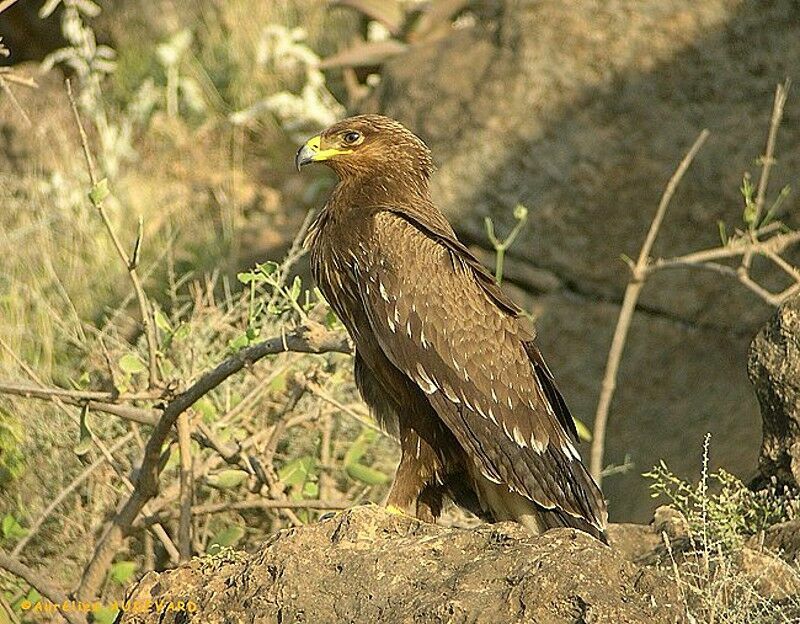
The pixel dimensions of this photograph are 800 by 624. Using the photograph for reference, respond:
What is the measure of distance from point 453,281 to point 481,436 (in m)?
0.52

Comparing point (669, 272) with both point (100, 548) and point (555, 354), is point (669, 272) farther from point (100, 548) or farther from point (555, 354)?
point (100, 548)

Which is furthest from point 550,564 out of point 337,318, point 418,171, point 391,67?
point 391,67

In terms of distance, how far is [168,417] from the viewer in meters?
4.75

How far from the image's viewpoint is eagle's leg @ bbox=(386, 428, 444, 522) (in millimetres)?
→ 4863

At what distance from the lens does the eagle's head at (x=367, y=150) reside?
5.29 metres

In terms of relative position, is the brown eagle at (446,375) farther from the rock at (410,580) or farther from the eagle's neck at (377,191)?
the rock at (410,580)

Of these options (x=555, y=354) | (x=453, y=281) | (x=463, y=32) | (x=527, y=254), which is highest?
(x=463, y=32)

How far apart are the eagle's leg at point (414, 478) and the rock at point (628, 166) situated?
2530mm

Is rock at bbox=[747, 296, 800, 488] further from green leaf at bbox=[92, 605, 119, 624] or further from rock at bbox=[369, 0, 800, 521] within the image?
rock at bbox=[369, 0, 800, 521]

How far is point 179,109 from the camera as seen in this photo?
449 inches

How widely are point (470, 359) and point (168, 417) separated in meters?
1.00

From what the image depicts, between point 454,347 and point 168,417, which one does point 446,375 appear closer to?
point 454,347

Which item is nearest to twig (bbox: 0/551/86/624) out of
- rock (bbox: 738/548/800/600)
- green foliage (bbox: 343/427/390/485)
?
green foliage (bbox: 343/427/390/485)

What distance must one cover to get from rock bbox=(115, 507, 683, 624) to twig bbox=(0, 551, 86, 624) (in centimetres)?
76
